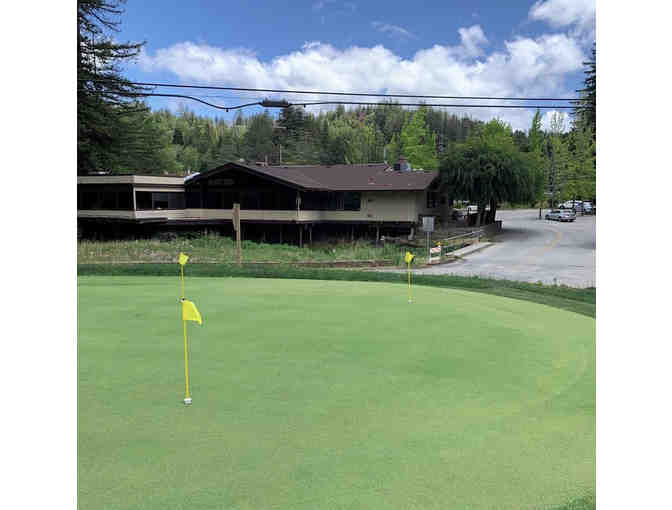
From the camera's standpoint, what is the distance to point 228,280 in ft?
48.4

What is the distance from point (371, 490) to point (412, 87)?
234ft

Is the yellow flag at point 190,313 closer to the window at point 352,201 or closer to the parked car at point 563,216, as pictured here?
the window at point 352,201

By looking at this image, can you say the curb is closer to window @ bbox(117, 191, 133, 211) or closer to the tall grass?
the tall grass

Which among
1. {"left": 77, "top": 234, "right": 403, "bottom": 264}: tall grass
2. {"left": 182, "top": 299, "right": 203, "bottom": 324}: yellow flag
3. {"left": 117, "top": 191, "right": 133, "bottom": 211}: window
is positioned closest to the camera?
{"left": 182, "top": 299, "right": 203, "bottom": 324}: yellow flag

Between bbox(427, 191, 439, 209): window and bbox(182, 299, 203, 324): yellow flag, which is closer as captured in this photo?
bbox(182, 299, 203, 324): yellow flag

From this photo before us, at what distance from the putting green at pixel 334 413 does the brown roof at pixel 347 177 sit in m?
26.7

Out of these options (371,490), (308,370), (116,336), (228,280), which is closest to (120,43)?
(228,280)

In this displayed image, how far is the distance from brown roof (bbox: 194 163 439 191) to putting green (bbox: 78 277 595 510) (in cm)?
2673

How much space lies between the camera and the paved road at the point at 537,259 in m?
22.7

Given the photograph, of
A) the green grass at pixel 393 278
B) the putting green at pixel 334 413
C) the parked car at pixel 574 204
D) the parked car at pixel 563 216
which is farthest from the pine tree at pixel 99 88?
the parked car at pixel 574 204

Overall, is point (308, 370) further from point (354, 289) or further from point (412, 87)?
point (412, 87)

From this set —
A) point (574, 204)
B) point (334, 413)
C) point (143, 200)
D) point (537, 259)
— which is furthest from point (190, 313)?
point (574, 204)

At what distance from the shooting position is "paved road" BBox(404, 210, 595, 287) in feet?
74.4

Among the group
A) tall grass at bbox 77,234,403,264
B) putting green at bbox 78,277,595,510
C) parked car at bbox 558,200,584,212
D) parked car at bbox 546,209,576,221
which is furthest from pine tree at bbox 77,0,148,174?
parked car at bbox 558,200,584,212
